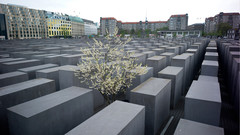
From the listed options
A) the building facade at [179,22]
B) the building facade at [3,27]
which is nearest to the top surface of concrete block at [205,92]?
the building facade at [3,27]

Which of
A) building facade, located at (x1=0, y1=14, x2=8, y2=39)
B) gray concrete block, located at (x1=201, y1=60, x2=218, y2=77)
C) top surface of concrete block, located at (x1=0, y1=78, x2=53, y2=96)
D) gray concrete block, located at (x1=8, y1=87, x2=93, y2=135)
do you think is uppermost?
building facade, located at (x1=0, y1=14, x2=8, y2=39)

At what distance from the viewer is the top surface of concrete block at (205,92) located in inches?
250

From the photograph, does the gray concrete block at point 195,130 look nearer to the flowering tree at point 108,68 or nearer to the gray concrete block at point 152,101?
the gray concrete block at point 152,101

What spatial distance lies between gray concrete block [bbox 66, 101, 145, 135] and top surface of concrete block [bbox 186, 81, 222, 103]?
2.51 m

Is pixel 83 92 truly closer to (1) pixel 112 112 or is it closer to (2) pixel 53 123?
(2) pixel 53 123

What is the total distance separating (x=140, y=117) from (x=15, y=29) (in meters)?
106

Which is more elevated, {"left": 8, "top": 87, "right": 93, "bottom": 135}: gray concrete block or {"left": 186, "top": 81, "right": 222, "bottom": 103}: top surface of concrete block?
{"left": 186, "top": 81, "right": 222, "bottom": 103}: top surface of concrete block

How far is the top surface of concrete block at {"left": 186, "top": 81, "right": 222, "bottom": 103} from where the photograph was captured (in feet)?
20.9

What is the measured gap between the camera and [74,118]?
6.95 meters

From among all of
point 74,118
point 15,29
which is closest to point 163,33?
point 15,29

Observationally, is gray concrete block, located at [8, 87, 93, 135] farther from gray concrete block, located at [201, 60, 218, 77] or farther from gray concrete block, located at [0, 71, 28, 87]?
gray concrete block, located at [201, 60, 218, 77]

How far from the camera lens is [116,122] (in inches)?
189

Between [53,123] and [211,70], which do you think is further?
[211,70]

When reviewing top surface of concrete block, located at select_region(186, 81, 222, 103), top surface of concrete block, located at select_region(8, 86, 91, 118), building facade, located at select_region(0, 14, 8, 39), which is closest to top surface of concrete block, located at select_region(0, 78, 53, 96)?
top surface of concrete block, located at select_region(8, 86, 91, 118)
